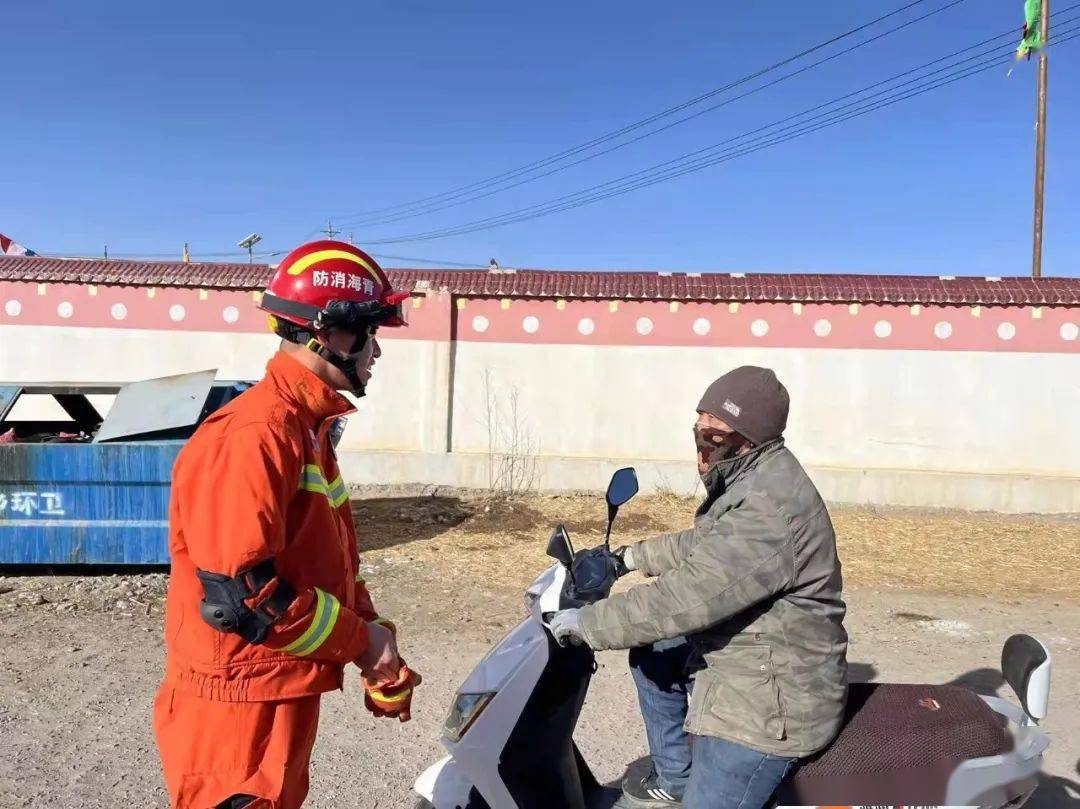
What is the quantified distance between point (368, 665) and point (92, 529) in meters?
5.15

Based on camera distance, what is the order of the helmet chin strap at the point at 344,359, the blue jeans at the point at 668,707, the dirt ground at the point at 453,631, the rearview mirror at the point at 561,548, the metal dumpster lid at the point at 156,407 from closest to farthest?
the helmet chin strap at the point at 344,359
the rearview mirror at the point at 561,548
the blue jeans at the point at 668,707
the dirt ground at the point at 453,631
the metal dumpster lid at the point at 156,407

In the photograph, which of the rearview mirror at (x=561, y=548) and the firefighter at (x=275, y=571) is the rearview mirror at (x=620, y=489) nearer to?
the rearview mirror at (x=561, y=548)

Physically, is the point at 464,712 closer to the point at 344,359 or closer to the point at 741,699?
the point at 741,699

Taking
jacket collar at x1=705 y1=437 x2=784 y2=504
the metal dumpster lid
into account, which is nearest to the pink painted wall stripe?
the metal dumpster lid

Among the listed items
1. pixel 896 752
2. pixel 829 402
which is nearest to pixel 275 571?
pixel 896 752

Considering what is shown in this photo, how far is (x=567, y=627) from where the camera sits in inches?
84.0

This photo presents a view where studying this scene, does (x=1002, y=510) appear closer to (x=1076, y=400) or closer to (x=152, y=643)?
(x=1076, y=400)

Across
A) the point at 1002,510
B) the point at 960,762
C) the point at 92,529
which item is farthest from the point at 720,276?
the point at 960,762

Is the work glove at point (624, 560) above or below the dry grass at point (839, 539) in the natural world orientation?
above

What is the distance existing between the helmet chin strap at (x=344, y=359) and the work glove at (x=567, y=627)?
0.80 m

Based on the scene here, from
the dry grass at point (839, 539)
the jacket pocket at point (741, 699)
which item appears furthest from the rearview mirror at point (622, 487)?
the dry grass at point (839, 539)

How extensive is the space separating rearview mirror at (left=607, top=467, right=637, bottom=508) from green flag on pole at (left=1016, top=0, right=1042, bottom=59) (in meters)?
16.1

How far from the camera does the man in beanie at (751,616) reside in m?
1.98

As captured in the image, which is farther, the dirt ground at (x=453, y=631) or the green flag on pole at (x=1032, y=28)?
the green flag on pole at (x=1032, y=28)
